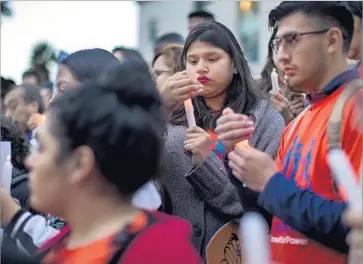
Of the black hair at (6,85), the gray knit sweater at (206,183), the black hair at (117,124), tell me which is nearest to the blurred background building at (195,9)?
the black hair at (6,85)

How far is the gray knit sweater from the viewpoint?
122 inches

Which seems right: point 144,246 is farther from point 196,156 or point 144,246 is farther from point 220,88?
point 220,88

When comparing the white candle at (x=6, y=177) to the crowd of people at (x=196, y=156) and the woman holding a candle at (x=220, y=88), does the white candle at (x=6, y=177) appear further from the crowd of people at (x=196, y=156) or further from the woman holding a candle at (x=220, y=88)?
the woman holding a candle at (x=220, y=88)

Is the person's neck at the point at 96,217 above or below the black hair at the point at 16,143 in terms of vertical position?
above

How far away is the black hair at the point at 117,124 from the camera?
1878 mm

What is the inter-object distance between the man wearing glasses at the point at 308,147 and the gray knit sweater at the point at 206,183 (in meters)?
0.50

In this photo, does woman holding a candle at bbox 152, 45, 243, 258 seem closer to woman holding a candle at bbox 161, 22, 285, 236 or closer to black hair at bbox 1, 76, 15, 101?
woman holding a candle at bbox 161, 22, 285, 236

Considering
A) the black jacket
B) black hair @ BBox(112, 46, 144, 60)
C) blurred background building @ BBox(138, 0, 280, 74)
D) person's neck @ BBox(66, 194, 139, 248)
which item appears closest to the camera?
person's neck @ BBox(66, 194, 139, 248)

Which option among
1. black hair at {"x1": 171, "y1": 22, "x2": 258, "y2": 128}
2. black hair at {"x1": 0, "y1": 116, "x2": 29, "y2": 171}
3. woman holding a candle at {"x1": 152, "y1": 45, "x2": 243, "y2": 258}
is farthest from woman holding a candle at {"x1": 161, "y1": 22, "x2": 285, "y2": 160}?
black hair at {"x1": 0, "y1": 116, "x2": 29, "y2": 171}

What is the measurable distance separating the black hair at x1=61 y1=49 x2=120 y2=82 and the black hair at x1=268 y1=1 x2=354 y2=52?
2.47 ft

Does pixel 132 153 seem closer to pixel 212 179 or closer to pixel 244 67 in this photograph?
pixel 212 179

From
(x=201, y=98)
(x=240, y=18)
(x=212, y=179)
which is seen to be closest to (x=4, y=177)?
(x=212, y=179)

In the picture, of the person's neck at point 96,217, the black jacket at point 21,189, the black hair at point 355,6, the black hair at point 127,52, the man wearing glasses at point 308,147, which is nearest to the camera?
the person's neck at point 96,217

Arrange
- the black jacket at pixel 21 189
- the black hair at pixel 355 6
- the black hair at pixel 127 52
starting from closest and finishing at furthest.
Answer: the black hair at pixel 355 6
the black jacket at pixel 21 189
the black hair at pixel 127 52
